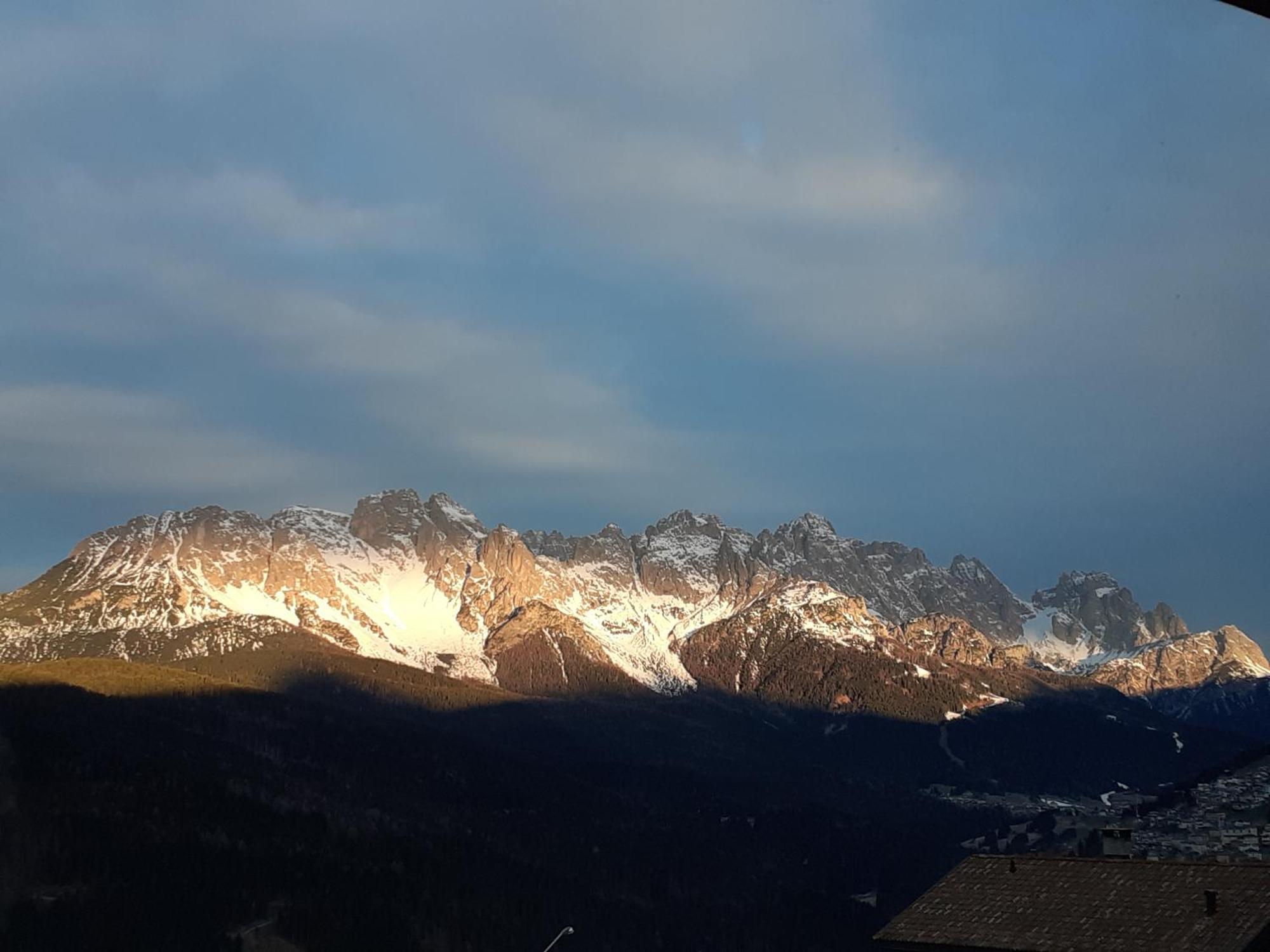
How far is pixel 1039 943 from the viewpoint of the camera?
4816 centimetres

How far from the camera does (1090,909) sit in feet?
161

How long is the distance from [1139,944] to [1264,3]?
38.4 m

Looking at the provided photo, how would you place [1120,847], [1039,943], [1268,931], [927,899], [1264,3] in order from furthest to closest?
[1120,847]
[927,899]
[1039,943]
[1268,931]
[1264,3]

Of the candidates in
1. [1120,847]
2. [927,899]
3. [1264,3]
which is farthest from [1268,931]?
[1264,3]

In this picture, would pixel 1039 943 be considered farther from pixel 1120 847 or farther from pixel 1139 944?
pixel 1120 847

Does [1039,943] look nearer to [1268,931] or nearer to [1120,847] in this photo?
[1268,931]

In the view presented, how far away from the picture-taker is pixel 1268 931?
45.0 meters

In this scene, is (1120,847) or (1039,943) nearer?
(1039,943)

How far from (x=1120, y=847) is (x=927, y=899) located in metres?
15.8

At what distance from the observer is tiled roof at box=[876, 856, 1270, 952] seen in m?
46.5

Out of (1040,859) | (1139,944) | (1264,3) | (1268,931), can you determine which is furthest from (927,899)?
(1264,3)

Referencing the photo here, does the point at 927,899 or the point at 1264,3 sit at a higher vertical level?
the point at 1264,3

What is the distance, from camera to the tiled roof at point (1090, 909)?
46.5 metres

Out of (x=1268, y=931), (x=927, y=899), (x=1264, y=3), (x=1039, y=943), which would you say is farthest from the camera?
(x=927, y=899)
